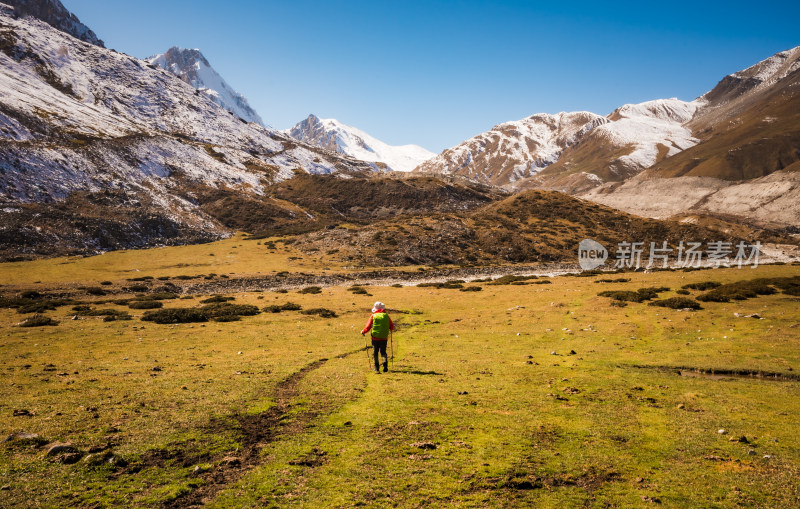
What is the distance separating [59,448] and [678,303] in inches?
1378

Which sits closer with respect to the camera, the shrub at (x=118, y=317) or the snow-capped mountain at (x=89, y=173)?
the shrub at (x=118, y=317)

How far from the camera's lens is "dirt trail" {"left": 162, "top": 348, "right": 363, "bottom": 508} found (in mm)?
8180

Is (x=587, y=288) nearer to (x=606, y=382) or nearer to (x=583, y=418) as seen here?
(x=606, y=382)

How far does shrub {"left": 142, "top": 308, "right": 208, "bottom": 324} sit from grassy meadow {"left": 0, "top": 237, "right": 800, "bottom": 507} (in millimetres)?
3738

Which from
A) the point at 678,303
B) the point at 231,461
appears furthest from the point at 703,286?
the point at 231,461

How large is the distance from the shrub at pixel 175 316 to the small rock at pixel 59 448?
76.0ft

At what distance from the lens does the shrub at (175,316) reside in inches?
1206

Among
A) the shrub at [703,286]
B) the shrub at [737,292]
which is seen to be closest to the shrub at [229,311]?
the shrub at [737,292]

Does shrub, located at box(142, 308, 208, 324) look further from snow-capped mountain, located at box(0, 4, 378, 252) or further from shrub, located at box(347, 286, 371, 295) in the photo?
snow-capped mountain, located at box(0, 4, 378, 252)

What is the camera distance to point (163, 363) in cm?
1830

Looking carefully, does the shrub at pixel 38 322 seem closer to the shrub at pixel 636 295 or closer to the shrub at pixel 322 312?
the shrub at pixel 322 312

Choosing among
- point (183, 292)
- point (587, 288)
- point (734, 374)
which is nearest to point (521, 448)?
point (734, 374)

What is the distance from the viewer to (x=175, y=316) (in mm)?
31297

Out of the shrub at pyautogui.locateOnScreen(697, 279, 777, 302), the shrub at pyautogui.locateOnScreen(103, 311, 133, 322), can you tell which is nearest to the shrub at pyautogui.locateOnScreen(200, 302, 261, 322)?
the shrub at pyautogui.locateOnScreen(103, 311, 133, 322)
